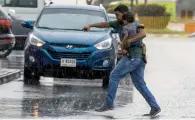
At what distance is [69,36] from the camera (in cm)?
1523

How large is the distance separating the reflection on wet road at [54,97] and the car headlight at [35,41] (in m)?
0.82

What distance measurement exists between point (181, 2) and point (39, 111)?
7066 centimetres

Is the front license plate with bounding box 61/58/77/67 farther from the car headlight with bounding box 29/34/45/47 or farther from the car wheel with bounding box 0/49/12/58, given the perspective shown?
the car wheel with bounding box 0/49/12/58

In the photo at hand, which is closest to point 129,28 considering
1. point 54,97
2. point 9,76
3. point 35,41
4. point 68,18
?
point 54,97

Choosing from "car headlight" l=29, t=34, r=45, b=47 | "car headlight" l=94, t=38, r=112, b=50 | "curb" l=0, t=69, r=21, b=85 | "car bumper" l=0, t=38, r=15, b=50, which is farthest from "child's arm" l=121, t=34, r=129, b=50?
"car bumper" l=0, t=38, r=15, b=50

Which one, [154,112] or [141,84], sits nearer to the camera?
[154,112]

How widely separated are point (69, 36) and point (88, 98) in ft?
6.93

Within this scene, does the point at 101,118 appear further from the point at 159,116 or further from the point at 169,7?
the point at 169,7

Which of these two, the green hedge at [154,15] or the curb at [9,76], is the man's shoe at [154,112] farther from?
the green hedge at [154,15]

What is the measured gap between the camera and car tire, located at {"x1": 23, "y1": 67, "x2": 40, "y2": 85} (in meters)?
15.5

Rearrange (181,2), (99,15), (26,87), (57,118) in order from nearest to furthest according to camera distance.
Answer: (57,118) → (26,87) → (99,15) → (181,2)

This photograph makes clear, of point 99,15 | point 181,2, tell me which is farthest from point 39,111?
point 181,2

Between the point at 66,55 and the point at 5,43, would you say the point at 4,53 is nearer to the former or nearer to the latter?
the point at 5,43

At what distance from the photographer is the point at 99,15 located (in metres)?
17.0
